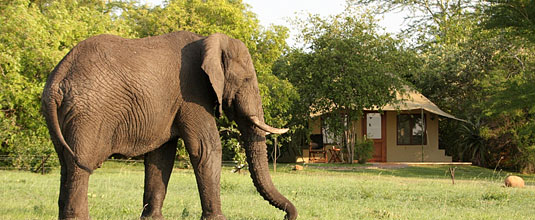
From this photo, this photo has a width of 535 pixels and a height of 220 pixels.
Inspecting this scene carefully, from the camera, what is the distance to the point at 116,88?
7.60 metres

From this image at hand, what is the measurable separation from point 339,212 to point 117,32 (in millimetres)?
14600

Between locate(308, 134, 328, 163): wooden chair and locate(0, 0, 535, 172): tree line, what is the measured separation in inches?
23.2

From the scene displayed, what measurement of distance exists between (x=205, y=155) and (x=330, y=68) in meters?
20.2

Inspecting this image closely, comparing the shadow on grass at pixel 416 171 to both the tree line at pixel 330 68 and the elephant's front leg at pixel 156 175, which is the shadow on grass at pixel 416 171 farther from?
the elephant's front leg at pixel 156 175

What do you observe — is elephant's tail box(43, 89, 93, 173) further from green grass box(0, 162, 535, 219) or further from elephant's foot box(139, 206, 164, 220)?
green grass box(0, 162, 535, 219)

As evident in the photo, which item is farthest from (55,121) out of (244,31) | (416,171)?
(416,171)

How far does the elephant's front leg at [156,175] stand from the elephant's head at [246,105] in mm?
957

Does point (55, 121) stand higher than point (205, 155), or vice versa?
point (55, 121)

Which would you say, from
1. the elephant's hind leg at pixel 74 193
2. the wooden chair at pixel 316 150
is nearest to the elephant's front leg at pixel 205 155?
the elephant's hind leg at pixel 74 193

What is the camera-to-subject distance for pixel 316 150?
32.2 meters

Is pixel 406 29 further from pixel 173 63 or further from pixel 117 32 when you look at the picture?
pixel 173 63

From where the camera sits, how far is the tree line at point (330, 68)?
1988 cm

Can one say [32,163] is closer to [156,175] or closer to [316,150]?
[156,175]

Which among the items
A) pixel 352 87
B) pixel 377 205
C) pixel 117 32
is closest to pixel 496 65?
pixel 352 87
